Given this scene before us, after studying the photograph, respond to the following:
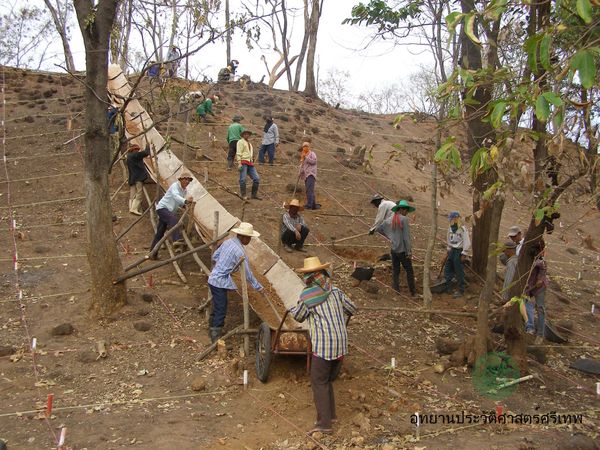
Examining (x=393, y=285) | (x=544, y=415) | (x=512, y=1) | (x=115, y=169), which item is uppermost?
(x=512, y=1)

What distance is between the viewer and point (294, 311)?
5223 mm

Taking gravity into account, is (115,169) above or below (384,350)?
above

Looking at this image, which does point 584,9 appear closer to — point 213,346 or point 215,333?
point 213,346

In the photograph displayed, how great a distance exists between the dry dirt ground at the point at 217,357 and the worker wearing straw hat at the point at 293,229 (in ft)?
1.43

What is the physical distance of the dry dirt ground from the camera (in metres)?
5.12

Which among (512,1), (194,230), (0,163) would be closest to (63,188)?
(0,163)

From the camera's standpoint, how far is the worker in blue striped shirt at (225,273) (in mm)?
6602

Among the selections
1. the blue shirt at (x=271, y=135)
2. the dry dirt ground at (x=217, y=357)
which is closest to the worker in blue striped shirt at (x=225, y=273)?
the dry dirt ground at (x=217, y=357)

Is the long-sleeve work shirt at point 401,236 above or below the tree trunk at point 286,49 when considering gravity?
below

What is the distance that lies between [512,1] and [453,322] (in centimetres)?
493

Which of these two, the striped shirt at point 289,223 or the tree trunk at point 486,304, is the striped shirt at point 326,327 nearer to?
the tree trunk at point 486,304

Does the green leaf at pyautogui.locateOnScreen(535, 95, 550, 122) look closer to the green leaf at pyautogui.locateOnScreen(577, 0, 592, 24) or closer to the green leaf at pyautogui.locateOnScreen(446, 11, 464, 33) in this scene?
the green leaf at pyautogui.locateOnScreen(577, 0, 592, 24)

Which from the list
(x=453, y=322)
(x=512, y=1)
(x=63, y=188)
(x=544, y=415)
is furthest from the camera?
(x=63, y=188)

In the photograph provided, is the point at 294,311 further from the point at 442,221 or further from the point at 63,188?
the point at 442,221
